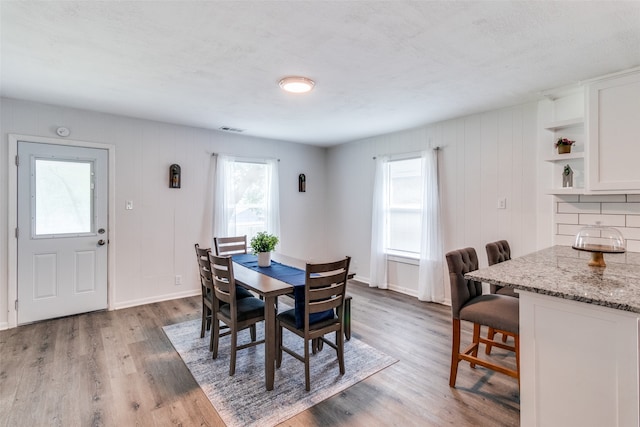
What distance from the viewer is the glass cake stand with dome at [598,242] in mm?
1898

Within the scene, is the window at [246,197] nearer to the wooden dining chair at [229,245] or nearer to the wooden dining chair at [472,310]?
the wooden dining chair at [229,245]

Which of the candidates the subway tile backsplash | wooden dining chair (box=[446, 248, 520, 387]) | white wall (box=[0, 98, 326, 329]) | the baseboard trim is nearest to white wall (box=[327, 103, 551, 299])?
the subway tile backsplash

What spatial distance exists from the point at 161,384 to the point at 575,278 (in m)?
2.76

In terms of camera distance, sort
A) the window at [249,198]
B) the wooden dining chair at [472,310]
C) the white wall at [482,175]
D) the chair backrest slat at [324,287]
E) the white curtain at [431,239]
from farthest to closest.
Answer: the window at [249,198], the white curtain at [431,239], the white wall at [482,175], the chair backrest slat at [324,287], the wooden dining chair at [472,310]

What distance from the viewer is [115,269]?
3.84m

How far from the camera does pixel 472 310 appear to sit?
2.12 meters

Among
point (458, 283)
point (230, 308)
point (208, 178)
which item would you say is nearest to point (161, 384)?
point (230, 308)

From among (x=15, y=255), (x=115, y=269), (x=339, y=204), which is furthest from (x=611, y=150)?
(x=15, y=255)

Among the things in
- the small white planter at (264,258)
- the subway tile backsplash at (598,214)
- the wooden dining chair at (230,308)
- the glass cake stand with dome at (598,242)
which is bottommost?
the wooden dining chair at (230,308)

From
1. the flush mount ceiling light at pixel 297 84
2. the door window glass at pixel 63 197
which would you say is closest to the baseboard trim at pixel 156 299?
the door window glass at pixel 63 197

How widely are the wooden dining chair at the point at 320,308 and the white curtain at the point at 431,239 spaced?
81.8 inches

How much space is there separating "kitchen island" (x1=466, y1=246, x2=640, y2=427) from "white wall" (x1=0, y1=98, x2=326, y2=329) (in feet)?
12.4

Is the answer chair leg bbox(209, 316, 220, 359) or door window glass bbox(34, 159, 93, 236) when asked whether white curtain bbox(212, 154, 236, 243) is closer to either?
door window glass bbox(34, 159, 93, 236)

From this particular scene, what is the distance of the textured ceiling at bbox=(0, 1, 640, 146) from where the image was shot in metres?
1.72
